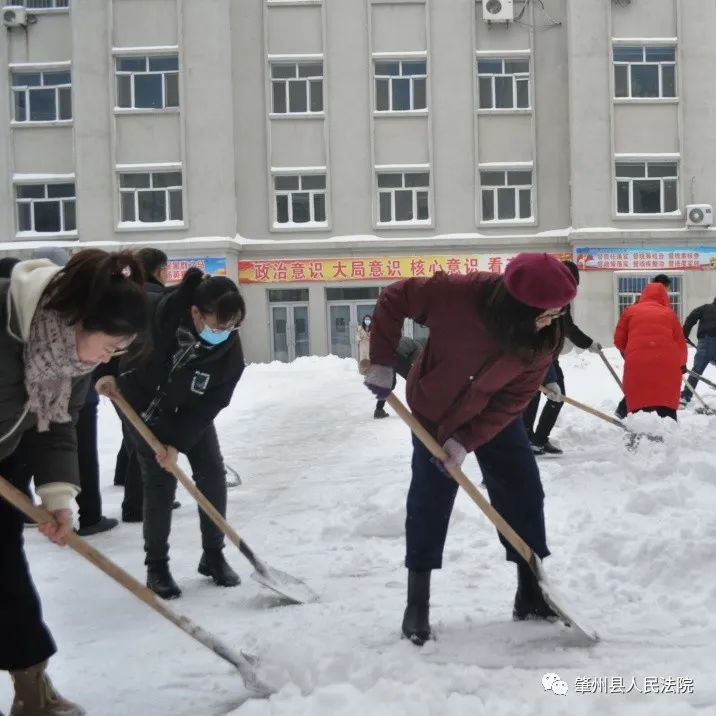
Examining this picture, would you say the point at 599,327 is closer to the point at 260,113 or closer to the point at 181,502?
the point at 260,113

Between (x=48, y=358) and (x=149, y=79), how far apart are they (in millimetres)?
21433

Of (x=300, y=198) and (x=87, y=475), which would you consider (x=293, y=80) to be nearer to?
(x=300, y=198)

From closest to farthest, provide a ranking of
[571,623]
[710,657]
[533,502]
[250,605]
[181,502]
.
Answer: [710,657] < [571,623] < [533,502] < [250,605] < [181,502]

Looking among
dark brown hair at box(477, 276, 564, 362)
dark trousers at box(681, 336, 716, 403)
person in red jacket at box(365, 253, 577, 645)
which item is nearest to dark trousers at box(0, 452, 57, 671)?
person in red jacket at box(365, 253, 577, 645)

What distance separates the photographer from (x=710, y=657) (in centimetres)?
271

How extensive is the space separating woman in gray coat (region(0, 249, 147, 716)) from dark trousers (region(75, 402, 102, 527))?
90.7 inches

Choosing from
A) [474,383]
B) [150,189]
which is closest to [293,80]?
[150,189]

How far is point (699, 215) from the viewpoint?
21.0 meters

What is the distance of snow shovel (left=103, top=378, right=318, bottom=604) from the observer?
3.40 meters

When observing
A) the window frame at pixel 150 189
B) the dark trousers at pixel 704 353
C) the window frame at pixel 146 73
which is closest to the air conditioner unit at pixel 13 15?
the window frame at pixel 146 73

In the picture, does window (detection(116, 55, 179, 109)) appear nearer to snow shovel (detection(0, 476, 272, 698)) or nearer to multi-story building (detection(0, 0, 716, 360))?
multi-story building (detection(0, 0, 716, 360))

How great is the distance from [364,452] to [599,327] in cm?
1552

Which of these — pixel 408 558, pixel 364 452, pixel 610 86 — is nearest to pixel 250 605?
pixel 408 558

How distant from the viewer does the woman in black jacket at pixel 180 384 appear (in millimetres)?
3350
